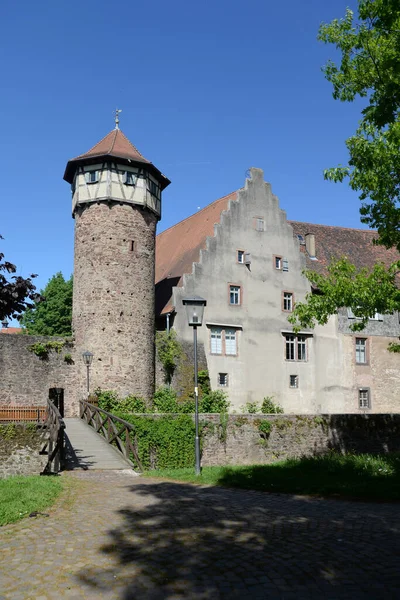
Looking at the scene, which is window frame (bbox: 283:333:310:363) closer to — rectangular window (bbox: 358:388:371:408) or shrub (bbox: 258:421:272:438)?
rectangular window (bbox: 358:388:371:408)

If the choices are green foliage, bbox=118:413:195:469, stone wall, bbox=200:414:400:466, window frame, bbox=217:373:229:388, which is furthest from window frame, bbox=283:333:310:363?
green foliage, bbox=118:413:195:469

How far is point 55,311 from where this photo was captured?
152 feet

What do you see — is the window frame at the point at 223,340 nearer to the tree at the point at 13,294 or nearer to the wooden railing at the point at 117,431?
the wooden railing at the point at 117,431

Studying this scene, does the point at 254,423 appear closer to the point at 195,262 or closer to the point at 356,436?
the point at 356,436

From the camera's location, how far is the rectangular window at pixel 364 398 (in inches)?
1318

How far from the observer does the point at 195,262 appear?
98.1 feet

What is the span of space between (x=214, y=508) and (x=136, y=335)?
1842cm

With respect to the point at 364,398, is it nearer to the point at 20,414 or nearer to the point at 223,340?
the point at 223,340

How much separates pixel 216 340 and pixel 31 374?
9377 millimetres

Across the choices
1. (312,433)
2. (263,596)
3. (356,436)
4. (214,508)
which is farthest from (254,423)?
(263,596)

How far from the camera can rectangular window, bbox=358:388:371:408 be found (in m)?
33.5

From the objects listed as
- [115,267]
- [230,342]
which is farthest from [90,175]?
[230,342]

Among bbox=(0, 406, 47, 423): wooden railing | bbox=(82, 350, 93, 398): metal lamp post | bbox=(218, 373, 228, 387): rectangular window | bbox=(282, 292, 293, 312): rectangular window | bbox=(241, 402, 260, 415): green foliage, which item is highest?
bbox=(282, 292, 293, 312): rectangular window

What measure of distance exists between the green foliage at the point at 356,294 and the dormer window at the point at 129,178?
14.1 m
